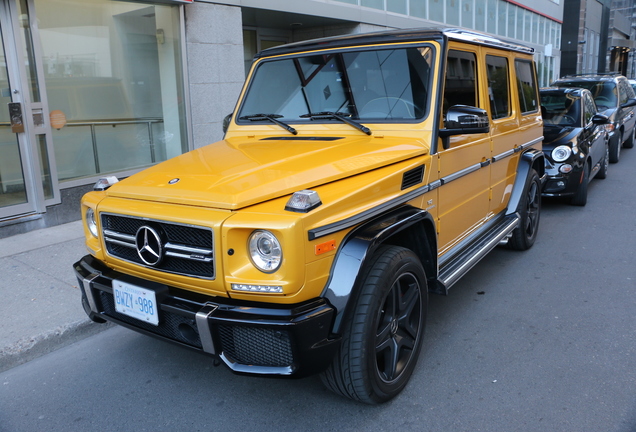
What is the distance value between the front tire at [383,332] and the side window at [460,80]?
127 centimetres

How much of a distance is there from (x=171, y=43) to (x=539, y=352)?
7098mm

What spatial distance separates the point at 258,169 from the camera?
3.05m

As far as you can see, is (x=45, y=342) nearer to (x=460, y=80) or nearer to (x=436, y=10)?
(x=460, y=80)

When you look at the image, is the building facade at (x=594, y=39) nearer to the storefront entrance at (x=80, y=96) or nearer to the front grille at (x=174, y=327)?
the storefront entrance at (x=80, y=96)

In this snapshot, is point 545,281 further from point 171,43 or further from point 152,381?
point 171,43

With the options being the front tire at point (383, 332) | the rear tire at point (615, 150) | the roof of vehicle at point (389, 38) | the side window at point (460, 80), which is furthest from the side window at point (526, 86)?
the rear tire at point (615, 150)

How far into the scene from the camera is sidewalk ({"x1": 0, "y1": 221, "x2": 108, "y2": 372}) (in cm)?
392

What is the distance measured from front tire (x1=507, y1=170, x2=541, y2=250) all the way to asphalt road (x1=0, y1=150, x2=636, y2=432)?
0.93 m

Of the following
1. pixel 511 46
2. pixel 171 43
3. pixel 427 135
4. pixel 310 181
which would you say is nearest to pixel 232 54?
pixel 171 43

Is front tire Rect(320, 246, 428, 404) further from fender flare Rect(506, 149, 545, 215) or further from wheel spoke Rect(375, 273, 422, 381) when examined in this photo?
fender flare Rect(506, 149, 545, 215)

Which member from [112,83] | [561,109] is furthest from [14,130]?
[561,109]

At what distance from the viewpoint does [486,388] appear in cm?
321

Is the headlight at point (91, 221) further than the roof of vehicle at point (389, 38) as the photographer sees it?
No

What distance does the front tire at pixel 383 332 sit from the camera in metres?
2.71
